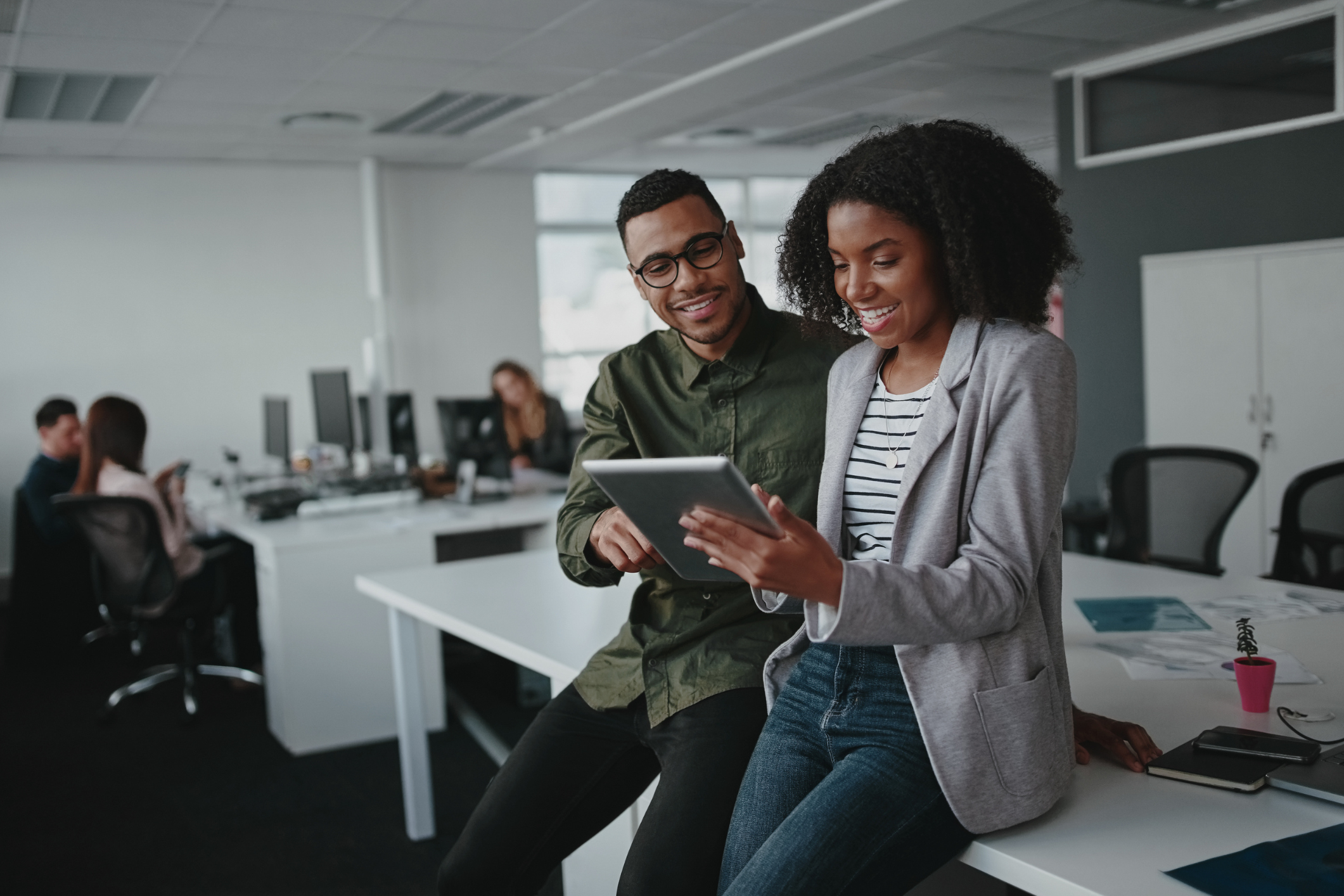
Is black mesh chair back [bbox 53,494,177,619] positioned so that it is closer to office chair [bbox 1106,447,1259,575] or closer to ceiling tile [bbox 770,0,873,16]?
ceiling tile [bbox 770,0,873,16]

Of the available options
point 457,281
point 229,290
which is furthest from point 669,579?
point 457,281

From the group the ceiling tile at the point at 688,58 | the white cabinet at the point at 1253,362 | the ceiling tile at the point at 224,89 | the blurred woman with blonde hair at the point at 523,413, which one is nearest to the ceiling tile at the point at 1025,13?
the ceiling tile at the point at 688,58

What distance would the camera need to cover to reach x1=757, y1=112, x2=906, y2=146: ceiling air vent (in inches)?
288

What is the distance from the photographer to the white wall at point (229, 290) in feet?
23.6

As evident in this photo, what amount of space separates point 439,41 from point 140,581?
102 inches

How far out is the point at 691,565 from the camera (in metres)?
1.52

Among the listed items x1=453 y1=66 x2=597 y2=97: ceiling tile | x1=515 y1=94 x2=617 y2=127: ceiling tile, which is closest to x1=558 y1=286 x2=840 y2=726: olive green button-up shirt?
x1=453 y1=66 x2=597 y2=97: ceiling tile

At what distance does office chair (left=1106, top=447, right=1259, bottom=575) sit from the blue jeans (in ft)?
7.36

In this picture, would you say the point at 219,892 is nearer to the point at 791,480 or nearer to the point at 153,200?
the point at 791,480

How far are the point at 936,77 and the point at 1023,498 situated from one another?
528 cm

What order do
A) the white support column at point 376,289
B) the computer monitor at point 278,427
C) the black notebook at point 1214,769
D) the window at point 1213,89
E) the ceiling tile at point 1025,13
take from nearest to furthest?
the black notebook at point 1214,769 → the ceiling tile at point 1025,13 → the window at point 1213,89 → the computer monitor at point 278,427 → the white support column at point 376,289

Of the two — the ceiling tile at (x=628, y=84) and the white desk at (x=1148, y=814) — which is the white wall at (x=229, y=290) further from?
the white desk at (x=1148, y=814)

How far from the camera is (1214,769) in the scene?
56.7 inches

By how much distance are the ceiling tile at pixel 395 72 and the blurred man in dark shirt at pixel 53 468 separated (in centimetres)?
201
